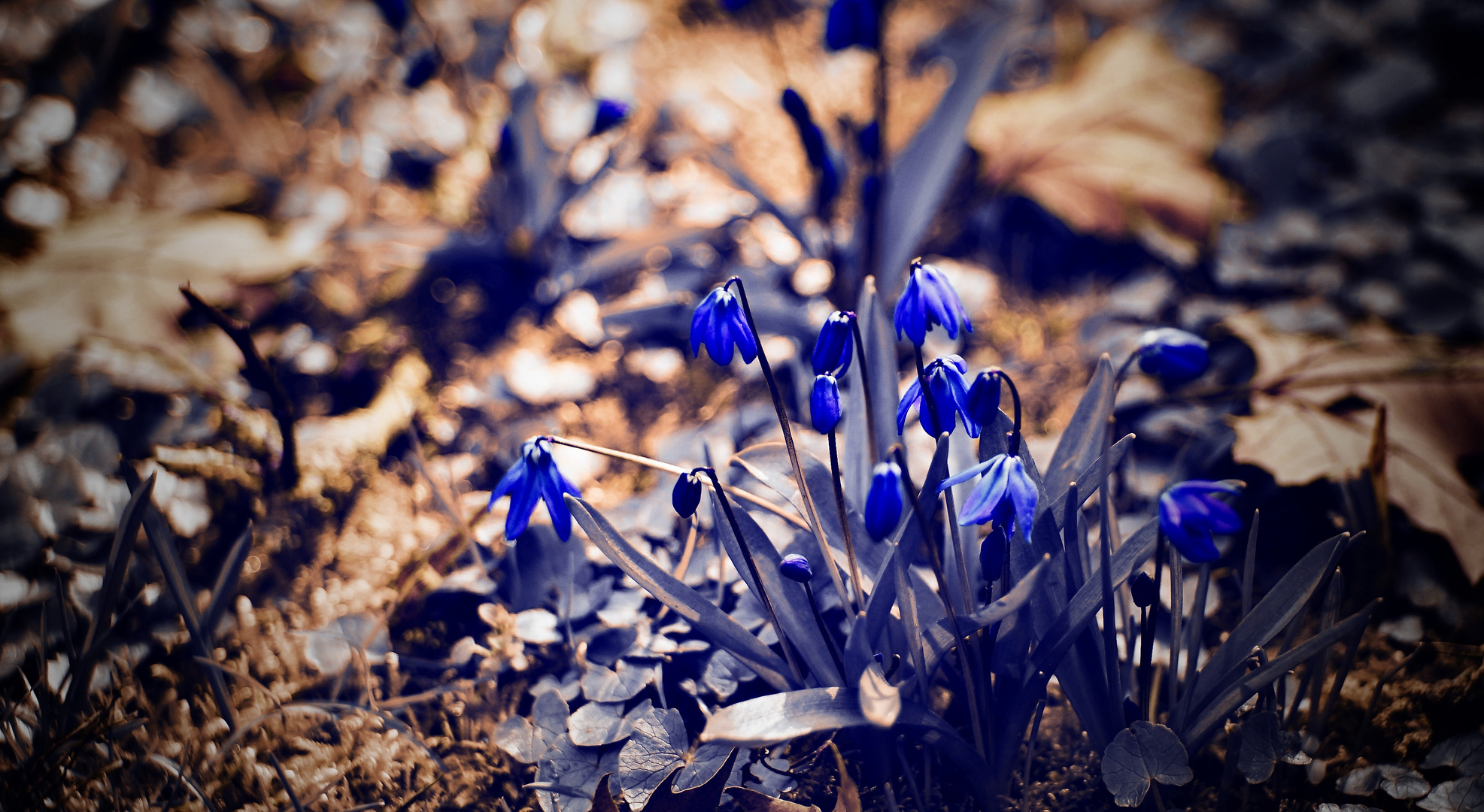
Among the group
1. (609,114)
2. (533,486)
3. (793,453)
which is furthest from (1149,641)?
(609,114)

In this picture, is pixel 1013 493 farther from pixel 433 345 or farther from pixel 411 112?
pixel 411 112

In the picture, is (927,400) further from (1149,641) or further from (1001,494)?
(1149,641)

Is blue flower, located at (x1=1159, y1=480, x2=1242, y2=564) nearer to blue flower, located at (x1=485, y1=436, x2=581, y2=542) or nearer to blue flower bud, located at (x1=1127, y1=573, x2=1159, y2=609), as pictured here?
blue flower bud, located at (x1=1127, y1=573, x2=1159, y2=609)

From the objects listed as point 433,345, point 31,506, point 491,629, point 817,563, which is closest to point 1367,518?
point 817,563

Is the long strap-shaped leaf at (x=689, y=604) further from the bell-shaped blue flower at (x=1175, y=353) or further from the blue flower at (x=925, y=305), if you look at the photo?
the bell-shaped blue flower at (x=1175, y=353)

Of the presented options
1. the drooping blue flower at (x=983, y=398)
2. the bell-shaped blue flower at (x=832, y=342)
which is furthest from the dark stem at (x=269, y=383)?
the drooping blue flower at (x=983, y=398)
